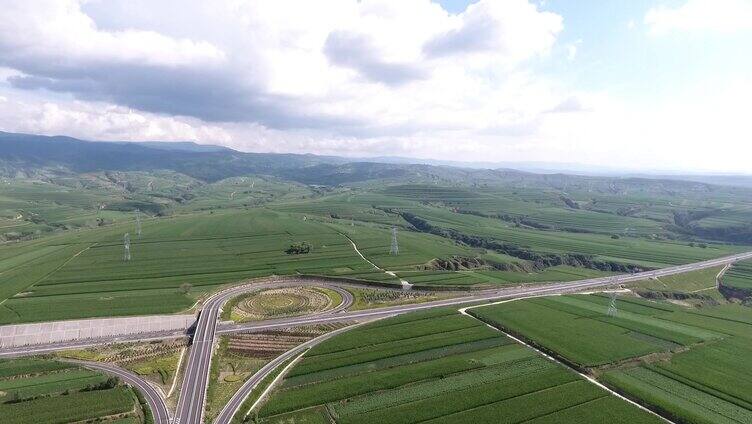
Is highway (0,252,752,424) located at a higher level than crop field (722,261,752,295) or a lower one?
higher

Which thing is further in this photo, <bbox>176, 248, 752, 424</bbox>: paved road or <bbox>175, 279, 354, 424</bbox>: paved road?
<bbox>176, 248, 752, 424</bbox>: paved road

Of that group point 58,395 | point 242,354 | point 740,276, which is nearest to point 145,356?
point 58,395

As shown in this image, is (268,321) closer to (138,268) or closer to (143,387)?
(143,387)

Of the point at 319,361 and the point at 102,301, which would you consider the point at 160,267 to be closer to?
the point at 102,301

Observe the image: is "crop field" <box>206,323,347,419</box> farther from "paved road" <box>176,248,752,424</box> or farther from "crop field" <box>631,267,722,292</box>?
"crop field" <box>631,267,722,292</box>

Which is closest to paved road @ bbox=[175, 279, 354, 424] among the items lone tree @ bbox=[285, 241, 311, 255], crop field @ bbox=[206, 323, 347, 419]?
crop field @ bbox=[206, 323, 347, 419]

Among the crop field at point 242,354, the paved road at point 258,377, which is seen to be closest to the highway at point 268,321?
the paved road at point 258,377

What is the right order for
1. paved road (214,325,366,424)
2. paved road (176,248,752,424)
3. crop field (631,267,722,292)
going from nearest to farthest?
paved road (214,325,366,424), paved road (176,248,752,424), crop field (631,267,722,292)
